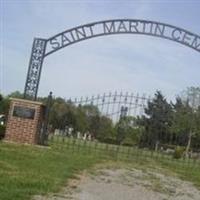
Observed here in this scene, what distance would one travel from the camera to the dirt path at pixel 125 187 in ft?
34.9

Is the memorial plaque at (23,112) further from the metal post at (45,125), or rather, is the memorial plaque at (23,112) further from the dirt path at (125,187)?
the dirt path at (125,187)

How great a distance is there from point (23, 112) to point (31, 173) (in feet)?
31.3

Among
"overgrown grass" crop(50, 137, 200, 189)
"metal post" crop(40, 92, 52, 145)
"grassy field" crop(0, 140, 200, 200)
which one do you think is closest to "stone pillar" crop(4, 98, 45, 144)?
"metal post" crop(40, 92, 52, 145)

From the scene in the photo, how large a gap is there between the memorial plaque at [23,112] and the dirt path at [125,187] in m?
5.08

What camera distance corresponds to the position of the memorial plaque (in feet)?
70.1

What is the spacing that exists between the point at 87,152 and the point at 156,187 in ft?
30.9

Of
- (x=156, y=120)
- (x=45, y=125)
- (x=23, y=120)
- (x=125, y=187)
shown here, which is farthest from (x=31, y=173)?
(x=156, y=120)

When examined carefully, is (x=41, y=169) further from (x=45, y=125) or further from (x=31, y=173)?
(x=45, y=125)

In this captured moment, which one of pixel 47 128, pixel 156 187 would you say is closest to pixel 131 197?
pixel 156 187

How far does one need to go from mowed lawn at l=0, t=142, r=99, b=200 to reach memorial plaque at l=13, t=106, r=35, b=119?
3.91m

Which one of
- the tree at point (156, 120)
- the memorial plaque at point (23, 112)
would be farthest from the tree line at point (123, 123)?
the memorial plaque at point (23, 112)

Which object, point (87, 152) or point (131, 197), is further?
point (87, 152)

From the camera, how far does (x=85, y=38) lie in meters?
23.6

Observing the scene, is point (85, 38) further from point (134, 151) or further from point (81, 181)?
point (81, 181)
